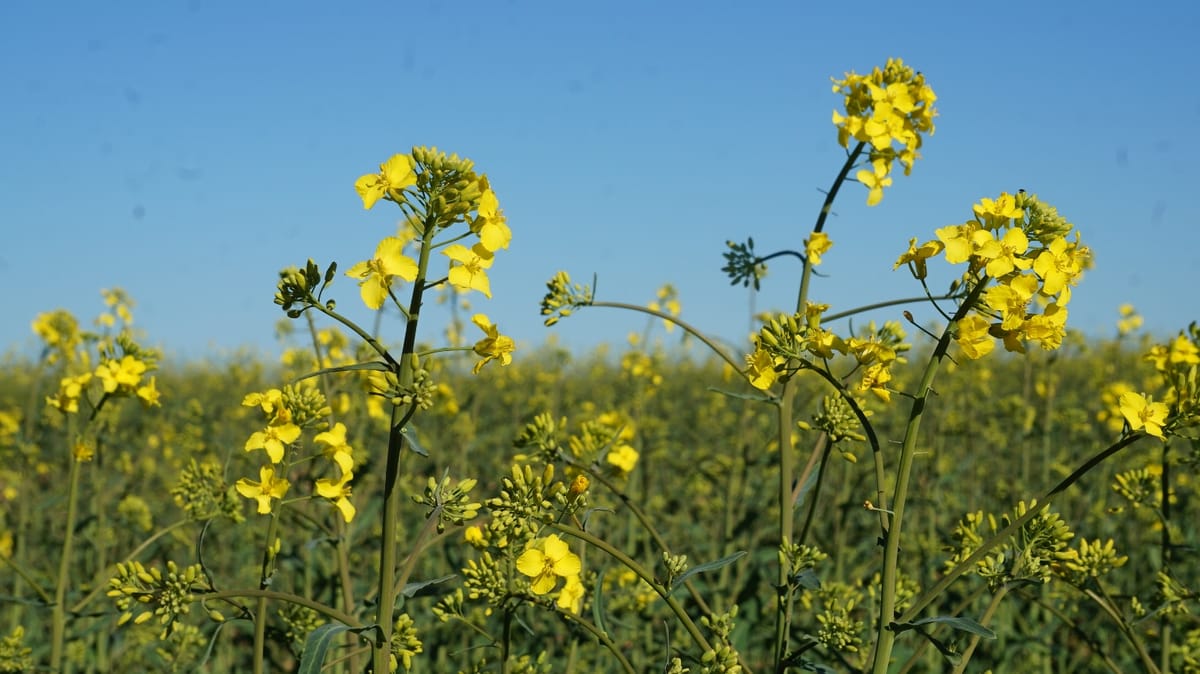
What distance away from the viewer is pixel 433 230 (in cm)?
216

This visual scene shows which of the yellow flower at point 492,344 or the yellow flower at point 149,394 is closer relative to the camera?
the yellow flower at point 492,344

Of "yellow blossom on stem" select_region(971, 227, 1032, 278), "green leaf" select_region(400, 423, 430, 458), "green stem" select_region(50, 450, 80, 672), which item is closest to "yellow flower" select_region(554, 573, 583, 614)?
"green leaf" select_region(400, 423, 430, 458)

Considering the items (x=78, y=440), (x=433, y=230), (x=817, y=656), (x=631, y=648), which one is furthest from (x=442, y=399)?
(x=433, y=230)

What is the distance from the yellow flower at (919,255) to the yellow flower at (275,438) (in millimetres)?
1562

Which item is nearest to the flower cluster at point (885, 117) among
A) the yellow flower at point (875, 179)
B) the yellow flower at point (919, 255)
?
the yellow flower at point (875, 179)

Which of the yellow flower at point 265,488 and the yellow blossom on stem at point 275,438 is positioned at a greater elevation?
the yellow blossom on stem at point 275,438

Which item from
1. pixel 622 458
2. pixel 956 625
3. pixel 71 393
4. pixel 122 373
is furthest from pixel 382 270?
pixel 71 393

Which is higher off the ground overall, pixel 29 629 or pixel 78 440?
pixel 78 440

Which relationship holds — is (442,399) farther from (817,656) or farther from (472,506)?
(472,506)

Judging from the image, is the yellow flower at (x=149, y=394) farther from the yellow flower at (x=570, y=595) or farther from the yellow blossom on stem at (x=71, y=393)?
the yellow flower at (x=570, y=595)

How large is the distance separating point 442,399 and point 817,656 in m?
3.45

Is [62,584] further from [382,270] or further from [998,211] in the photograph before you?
[998,211]

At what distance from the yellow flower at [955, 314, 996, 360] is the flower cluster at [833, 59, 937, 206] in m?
1.06

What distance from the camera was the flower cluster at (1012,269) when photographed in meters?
2.12
